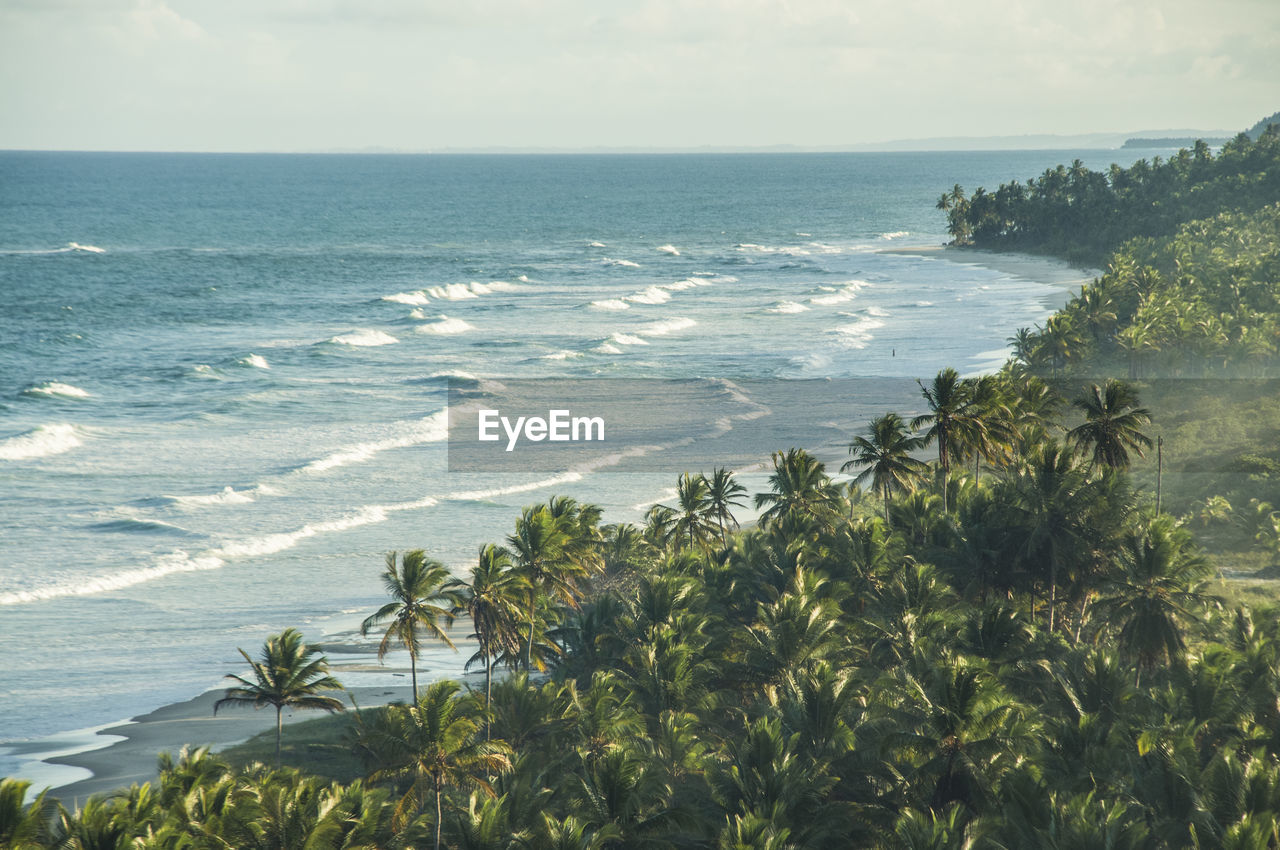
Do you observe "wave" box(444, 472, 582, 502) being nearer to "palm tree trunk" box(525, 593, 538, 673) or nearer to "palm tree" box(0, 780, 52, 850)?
"palm tree trunk" box(525, 593, 538, 673)

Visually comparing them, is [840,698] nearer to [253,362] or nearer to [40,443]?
[40,443]

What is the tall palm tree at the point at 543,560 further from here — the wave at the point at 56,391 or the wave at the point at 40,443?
the wave at the point at 56,391

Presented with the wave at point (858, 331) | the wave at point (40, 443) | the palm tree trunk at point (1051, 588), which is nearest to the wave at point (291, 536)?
the wave at point (40, 443)

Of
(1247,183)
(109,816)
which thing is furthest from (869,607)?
(1247,183)

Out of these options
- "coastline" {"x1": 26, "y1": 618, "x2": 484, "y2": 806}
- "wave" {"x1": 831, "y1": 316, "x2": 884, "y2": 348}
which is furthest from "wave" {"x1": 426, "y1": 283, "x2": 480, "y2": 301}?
"coastline" {"x1": 26, "y1": 618, "x2": 484, "y2": 806}

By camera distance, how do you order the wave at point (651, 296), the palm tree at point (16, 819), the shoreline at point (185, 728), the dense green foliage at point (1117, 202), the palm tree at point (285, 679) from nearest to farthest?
the palm tree at point (16, 819), the palm tree at point (285, 679), the shoreline at point (185, 728), the wave at point (651, 296), the dense green foliage at point (1117, 202)

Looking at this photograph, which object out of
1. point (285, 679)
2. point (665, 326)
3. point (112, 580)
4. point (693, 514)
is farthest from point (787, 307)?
point (285, 679)
